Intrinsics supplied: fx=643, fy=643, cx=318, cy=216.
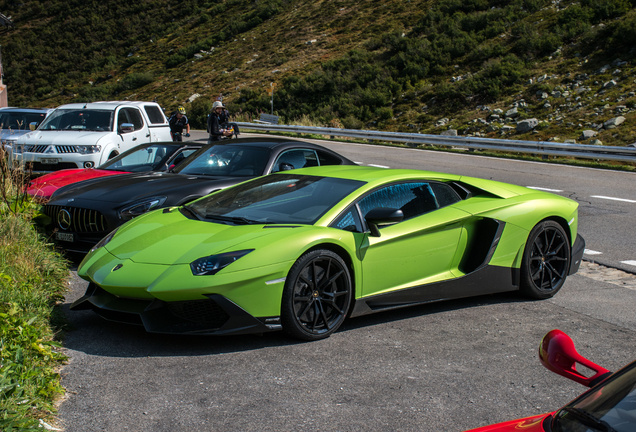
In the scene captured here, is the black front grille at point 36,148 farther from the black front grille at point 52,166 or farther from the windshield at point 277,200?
the windshield at point 277,200

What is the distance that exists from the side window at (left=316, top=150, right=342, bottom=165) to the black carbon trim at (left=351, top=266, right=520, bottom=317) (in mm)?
3356

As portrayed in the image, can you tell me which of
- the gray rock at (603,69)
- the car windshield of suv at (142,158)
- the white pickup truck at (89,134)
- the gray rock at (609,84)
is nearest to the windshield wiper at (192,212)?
the car windshield of suv at (142,158)

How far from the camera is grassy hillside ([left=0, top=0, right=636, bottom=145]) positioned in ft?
102

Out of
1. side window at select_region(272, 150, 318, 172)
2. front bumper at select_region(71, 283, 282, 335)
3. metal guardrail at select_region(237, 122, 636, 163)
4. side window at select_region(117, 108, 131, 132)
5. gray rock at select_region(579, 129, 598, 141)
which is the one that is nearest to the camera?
front bumper at select_region(71, 283, 282, 335)

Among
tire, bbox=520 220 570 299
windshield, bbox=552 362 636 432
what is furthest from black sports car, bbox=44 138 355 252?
windshield, bbox=552 362 636 432

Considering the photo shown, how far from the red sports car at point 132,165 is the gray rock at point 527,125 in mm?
21043

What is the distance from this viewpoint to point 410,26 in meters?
47.1

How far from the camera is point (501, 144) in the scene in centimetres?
2162

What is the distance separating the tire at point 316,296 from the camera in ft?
14.3

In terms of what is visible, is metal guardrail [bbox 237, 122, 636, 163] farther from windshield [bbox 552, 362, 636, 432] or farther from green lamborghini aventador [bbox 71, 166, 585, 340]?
windshield [bbox 552, 362, 636, 432]

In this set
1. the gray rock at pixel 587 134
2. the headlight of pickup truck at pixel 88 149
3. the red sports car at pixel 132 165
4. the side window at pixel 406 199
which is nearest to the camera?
the side window at pixel 406 199

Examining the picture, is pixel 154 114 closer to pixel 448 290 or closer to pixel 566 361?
pixel 448 290

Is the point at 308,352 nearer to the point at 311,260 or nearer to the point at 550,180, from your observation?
the point at 311,260

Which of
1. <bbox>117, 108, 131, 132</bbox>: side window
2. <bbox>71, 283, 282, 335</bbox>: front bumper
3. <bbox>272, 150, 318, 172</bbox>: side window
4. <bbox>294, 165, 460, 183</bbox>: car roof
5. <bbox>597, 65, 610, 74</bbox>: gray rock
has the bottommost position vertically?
<bbox>71, 283, 282, 335</bbox>: front bumper
